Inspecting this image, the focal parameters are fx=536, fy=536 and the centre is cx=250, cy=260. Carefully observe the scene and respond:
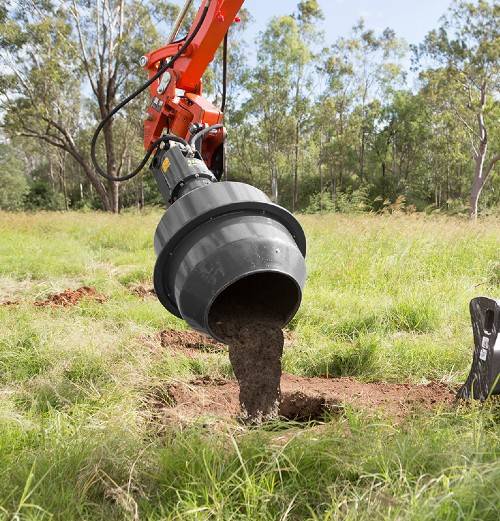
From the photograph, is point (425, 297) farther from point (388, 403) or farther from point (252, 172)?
point (252, 172)

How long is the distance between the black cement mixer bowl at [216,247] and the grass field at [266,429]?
57 cm

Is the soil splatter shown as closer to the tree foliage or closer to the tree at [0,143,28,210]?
the tree foliage

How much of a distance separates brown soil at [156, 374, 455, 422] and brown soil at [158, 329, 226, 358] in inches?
24.3

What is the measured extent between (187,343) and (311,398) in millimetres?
1375

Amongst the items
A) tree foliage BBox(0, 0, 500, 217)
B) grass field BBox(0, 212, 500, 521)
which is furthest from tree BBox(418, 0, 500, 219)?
grass field BBox(0, 212, 500, 521)

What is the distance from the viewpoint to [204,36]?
3.08 metres

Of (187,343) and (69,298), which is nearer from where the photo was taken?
(187,343)

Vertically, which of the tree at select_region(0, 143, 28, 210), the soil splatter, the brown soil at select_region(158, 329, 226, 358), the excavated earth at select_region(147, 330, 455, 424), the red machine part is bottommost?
the tree at select_region(0, 143, 28, 210)

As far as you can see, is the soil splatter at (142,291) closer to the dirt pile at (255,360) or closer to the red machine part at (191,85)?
the red machine part at (191,85)

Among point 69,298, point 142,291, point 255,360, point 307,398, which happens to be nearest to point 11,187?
point 142,291

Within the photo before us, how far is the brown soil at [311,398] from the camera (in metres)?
2.67

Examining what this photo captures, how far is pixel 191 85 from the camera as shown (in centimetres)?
335

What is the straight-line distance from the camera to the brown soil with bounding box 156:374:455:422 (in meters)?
2.67

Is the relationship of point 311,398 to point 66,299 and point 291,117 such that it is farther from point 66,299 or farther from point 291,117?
point 291,117
